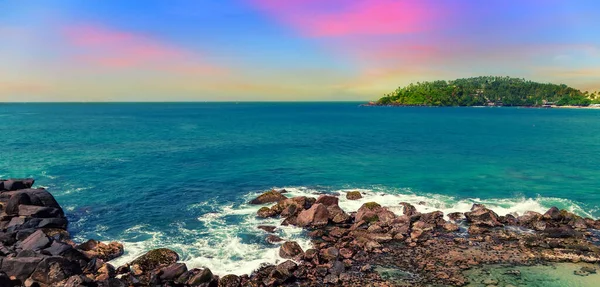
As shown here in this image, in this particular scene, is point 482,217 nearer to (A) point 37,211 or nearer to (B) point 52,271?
(B) point 52,271

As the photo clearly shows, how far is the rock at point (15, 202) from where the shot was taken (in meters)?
42.3

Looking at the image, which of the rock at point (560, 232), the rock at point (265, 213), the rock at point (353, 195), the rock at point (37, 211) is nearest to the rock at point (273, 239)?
the rock at point (265, 213)

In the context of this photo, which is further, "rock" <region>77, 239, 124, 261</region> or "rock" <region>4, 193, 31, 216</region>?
"rock" <region>4, 193, 31, 216</region>

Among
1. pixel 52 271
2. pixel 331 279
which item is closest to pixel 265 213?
pixel 331 279

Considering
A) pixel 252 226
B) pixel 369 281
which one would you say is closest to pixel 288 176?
pixel 252 226

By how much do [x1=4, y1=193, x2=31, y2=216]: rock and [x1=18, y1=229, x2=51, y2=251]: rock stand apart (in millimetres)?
10070

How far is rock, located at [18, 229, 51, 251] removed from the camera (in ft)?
111

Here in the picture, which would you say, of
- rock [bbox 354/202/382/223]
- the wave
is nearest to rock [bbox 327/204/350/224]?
rock [bbox 354/202/382/223]

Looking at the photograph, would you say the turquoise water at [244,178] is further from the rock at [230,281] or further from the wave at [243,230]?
the rock at [230,281]

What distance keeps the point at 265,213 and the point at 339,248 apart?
13630 millimetres

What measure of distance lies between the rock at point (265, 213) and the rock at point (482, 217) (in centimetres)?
2503

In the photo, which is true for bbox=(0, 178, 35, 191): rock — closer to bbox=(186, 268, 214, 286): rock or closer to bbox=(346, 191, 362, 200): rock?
bbox=(186, 268, 214, 286): rock

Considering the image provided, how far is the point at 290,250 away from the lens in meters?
35.4

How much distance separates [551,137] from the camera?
404ft
